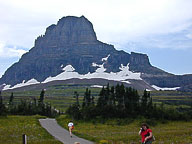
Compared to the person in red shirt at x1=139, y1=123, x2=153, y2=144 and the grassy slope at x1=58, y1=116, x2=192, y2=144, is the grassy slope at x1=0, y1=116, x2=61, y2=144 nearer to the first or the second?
the grassy slope at x1=58, y1=116, x2=192, y2=144

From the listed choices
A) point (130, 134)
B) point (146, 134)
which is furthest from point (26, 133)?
point (146, 134)

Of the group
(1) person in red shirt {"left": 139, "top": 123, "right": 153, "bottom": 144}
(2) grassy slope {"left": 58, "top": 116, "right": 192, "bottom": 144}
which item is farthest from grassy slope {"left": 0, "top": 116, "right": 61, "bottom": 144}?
(1) person in red shirt {"left": 139, "top": 123, "right": 153, "bottom": 144}

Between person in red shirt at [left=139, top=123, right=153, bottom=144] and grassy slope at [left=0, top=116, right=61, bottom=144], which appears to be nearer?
person in red shirt at [left=139, top=123, right=153, bottom=144]

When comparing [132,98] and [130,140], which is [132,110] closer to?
[132,98]

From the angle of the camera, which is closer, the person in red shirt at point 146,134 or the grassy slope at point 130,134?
the person in red shirt at point 146,134

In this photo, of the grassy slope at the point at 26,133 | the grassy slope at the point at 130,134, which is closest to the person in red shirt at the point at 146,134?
the grassy slope at the point at 130,134

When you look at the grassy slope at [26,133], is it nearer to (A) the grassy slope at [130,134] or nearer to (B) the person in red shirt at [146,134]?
(A) the grassy slope at [130,134]

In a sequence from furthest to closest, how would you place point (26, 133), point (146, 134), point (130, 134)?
point (26, 133)
point (130, 134)
point (146, 134)

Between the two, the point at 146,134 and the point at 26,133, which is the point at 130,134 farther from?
the point at 146,134

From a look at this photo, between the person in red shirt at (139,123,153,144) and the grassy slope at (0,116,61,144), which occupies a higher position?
the person in red shirt at (139,123,153,144)

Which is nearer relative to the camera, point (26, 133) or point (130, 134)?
point (130, 134)

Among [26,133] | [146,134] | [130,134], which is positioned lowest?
[26,133]

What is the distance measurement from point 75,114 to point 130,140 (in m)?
39.8

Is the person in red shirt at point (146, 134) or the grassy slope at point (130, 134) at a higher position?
the person in red shirt at point (146, 134)
